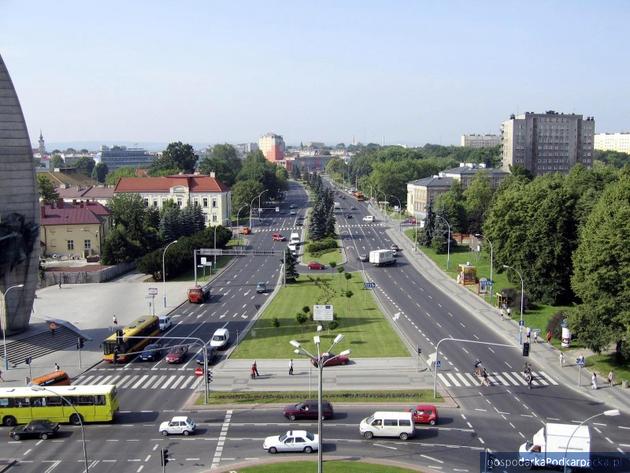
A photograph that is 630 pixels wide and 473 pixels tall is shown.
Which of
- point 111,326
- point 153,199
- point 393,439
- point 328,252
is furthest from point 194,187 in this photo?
point 393,439

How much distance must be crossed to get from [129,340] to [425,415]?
2975 centimetres

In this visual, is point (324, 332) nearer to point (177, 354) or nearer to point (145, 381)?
point (177, 354)

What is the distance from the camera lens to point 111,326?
237 ft

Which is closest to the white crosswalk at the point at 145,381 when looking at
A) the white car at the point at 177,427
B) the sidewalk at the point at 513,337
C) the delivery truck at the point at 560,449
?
the white car at the point at 177,427

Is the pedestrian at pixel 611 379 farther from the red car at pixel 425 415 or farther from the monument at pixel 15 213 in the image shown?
the monument at pixel 15 213

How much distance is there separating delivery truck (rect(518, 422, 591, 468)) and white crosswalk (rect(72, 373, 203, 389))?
26.1m

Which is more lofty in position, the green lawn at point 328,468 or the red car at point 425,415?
the red car at point 425,415

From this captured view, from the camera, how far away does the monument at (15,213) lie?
201 feet

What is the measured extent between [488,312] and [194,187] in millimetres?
89408

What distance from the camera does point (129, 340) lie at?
62.4 meters

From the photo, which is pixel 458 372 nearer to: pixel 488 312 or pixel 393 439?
pixel 393 439

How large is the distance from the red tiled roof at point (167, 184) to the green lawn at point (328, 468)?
116327 millimetres

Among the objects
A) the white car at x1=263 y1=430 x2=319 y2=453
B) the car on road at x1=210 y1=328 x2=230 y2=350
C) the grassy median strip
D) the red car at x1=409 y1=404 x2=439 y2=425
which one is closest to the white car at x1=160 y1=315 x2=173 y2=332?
the car on road at x1=210 y1=328 x2=230 y2=350

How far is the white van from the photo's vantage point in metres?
41.8
